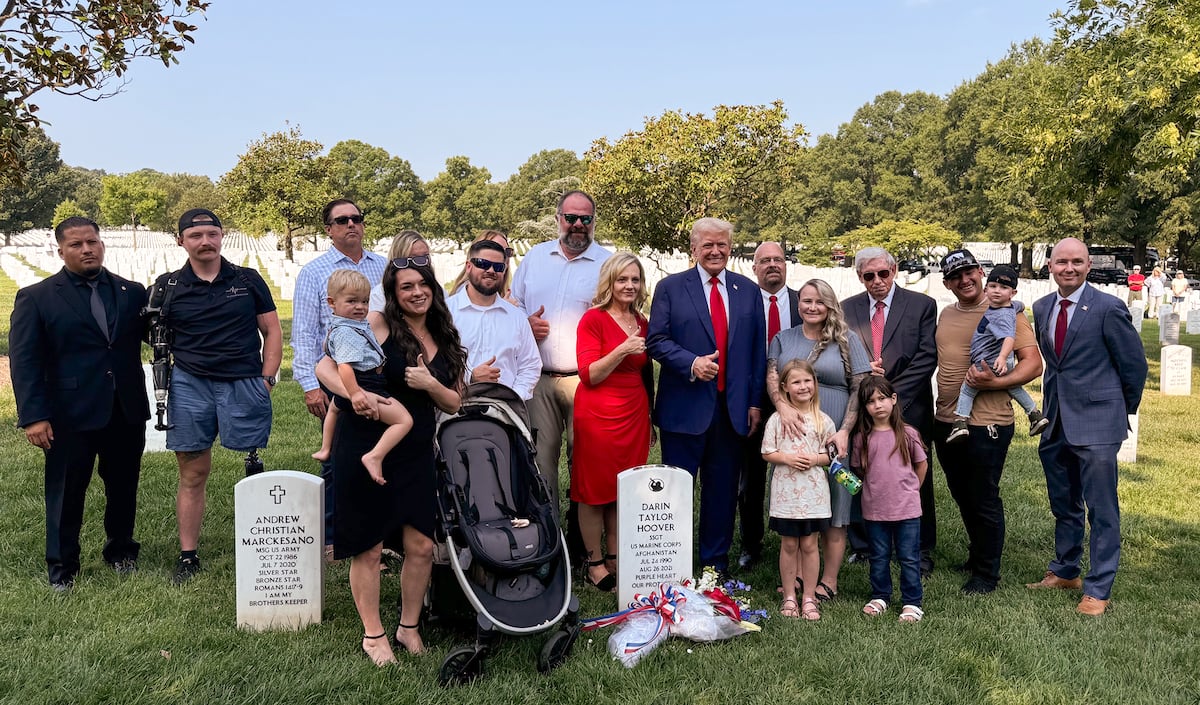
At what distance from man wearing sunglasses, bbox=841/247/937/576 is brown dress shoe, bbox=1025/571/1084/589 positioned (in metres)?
0.89

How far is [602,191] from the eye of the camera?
105ft

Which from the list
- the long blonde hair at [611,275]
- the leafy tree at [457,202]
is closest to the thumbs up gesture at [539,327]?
the long blonde hair at [611,275]

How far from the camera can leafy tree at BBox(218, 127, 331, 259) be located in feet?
150

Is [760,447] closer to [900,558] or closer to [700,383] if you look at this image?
[700,383]

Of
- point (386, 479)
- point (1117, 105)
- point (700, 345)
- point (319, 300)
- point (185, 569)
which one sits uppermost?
point (1117, 105)

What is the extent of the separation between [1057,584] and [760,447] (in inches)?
81.7

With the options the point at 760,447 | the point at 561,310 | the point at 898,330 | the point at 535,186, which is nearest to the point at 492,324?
the point at 561,310

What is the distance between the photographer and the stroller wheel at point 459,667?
3.96m

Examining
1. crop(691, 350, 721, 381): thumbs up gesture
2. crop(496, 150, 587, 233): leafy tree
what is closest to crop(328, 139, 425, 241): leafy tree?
crop(496, 150, 587, 233): leafy tree

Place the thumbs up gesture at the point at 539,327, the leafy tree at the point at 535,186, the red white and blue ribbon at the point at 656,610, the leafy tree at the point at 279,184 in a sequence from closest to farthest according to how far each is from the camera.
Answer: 1. the red white and blue ribbon at the point at 656,610
2. the thumbs up gesture at the point at 539,327
3. the leafy tree at the point at 279,184
4. the leafy tree at the point at 535,186

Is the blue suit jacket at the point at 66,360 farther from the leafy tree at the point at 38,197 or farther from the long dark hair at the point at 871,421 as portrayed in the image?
the leafy tree at the point at 38,197

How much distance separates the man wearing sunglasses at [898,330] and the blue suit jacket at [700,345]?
2.36 ft

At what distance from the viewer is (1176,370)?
1313 cm

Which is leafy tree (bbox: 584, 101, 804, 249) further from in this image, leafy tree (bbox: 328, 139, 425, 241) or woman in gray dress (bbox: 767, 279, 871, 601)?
leafy tree (bbox: 328, 139, 425, 241)
